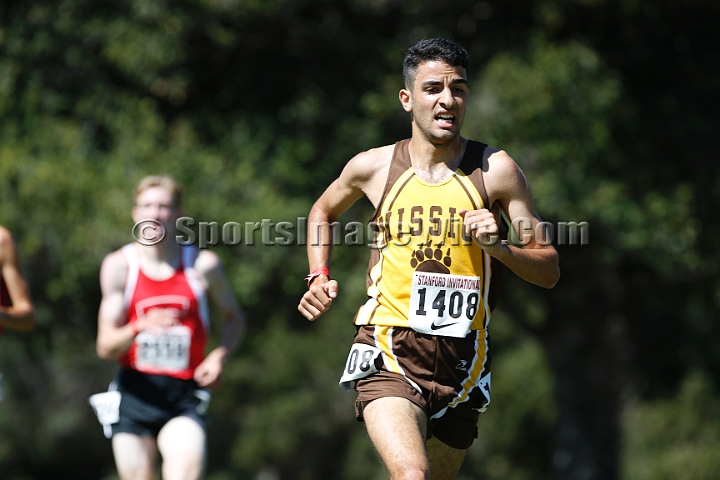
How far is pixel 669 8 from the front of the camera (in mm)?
10070

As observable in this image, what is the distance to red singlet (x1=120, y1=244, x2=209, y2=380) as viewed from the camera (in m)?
5.03

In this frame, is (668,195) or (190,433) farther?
(668,195)

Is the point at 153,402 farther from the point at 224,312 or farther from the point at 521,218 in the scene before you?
the point at 521,218

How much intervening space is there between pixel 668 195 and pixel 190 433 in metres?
7.18

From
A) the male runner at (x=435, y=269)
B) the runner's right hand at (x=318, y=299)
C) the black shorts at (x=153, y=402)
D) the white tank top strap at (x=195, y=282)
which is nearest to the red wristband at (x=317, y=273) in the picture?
the male runner at (x=435, y=269)

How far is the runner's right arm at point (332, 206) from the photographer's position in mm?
3611

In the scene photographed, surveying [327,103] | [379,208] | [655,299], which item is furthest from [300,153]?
[379,208]

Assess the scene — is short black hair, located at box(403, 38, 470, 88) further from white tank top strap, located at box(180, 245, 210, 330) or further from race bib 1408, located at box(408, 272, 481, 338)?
white tank top strap, located at box(180, 245, 210, 330)

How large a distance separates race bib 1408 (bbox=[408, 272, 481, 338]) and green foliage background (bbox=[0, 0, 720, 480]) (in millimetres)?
5468

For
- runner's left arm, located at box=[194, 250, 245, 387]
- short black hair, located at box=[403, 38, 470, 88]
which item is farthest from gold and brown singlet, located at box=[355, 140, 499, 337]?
runner's left arm, located at box=[194, 250, 245, 387]

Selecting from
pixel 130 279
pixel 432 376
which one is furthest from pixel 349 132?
pixel 432 376

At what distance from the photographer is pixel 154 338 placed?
500 cm

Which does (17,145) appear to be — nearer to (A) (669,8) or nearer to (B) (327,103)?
(B) (327,103)

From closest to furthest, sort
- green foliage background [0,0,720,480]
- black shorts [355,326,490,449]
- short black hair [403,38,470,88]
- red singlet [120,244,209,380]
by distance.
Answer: black shorts [355,326,490,449]
short black hair [403,38,470,88]
red singlet [120,244,209,380]
green foliage background [0,0,720,480]
